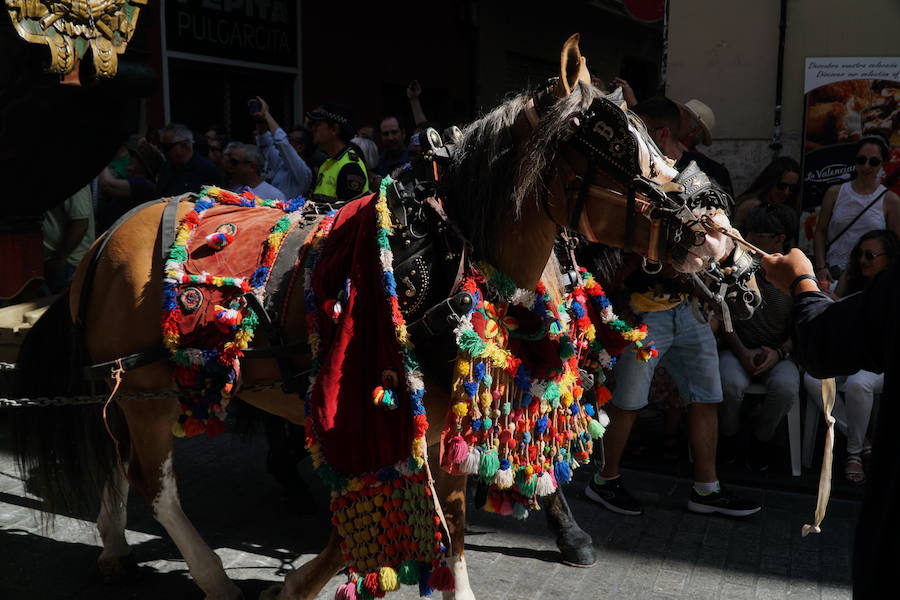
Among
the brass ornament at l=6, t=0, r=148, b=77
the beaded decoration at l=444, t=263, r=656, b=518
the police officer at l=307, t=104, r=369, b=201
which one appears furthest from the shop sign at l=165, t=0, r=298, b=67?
the beaded decoration at l=444, t=263, r=656, b=518

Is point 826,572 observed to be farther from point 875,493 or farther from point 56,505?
point 56,505

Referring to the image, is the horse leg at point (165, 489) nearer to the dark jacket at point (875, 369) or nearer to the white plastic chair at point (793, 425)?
the dark jacket at point (875, 369)

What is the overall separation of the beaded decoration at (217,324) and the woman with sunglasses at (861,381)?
362cm

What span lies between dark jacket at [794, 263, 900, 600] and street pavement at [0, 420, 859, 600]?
75.9 inches

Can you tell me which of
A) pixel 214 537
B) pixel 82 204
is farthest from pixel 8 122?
pixel 214 537

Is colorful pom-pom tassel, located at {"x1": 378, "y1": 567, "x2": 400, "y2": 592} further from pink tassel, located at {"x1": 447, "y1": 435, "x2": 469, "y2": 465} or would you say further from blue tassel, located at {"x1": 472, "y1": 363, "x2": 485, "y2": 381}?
blue tassel, located at {"x1": 472, "y1": 363, "x2": 485, "y2": 381}

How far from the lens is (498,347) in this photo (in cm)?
260

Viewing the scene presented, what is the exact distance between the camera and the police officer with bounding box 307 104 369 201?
17.4 feet

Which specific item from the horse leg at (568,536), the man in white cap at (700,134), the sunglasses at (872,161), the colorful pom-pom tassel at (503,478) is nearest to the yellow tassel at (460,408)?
the colorful pom-pom tassel at (503,478)

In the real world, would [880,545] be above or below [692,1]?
below

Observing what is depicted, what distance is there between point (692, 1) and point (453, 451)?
5.50 metres

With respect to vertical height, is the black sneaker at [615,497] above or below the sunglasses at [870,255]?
below

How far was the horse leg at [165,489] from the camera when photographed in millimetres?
3363

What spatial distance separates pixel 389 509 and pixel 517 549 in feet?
5.68
